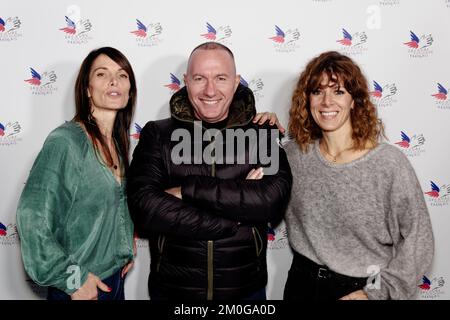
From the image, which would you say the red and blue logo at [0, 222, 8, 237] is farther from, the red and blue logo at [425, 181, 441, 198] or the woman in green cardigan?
the red and blue logo at [425, 181, 441, 198]

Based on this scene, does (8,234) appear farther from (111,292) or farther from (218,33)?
(218,33)

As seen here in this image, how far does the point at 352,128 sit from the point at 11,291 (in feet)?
6.65

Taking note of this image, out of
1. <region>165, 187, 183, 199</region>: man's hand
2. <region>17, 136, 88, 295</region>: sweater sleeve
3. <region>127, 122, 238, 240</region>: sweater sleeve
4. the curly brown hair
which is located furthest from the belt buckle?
<region>17, 136, 88, 295</region>: sweater sleeve

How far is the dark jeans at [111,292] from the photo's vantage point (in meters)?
1.60

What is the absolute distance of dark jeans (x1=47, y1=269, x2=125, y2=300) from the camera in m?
1.60

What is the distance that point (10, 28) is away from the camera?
2146mm

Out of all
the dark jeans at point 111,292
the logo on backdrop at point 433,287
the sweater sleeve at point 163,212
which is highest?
the sweater sleeve at point 163,212

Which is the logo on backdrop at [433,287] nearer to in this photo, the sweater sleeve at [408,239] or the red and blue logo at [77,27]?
the sweater sleeve at [408,239]

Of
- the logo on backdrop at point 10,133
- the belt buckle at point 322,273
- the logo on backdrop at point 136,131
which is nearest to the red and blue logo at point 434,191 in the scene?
the belt buckle at point 322,273

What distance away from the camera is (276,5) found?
213cm

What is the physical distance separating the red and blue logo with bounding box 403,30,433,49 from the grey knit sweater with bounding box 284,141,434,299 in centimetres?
86

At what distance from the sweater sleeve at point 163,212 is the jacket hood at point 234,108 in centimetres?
28
